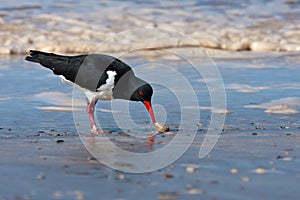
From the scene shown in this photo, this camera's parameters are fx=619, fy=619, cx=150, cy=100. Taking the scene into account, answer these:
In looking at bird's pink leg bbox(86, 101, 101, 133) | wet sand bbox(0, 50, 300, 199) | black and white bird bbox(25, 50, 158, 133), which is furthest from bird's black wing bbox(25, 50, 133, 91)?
wet sand bbox(0, 50, 300, 199)

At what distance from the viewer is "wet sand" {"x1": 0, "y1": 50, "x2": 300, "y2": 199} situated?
13.7ft

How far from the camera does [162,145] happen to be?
227 inches

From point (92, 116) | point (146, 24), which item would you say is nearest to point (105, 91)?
point (92, 116)

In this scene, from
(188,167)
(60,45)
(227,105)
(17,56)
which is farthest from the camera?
(60,45)

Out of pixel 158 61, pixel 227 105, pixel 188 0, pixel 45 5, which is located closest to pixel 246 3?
pixel 188 0

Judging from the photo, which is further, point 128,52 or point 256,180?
point 128,52

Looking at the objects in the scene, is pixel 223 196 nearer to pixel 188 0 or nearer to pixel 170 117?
pixel 170 117

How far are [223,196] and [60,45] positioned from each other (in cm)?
905

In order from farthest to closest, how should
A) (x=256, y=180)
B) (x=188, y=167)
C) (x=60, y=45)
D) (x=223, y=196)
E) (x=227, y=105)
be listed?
(x=60, y=45) → (x=227, y=105) → (x=188, y=167) → (x=256, y=180) → (x=223, y=196)

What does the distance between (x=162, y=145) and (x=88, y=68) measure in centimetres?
159

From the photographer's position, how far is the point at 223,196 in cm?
403

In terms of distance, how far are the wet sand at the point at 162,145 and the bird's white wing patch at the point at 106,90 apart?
12.9 inches

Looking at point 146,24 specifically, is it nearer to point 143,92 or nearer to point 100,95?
point 100,95

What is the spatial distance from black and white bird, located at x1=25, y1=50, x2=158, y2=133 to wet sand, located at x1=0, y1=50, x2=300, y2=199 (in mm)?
339
